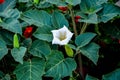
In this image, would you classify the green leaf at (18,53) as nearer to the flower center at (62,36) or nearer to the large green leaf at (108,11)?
the flower center at (62,36)

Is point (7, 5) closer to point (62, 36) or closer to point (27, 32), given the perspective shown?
point (27, 32)

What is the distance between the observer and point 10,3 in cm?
147

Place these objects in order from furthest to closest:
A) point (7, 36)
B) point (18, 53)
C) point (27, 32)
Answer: point (27, 32) → point (7, 36) → point (18, 53)

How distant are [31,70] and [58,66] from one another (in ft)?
0.39

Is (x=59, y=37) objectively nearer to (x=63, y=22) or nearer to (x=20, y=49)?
(x=63, y=22)

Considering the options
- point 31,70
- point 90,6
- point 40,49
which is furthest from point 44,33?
point 90,6

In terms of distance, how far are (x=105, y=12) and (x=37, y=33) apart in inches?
13.7

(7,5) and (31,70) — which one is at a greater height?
(7,5)

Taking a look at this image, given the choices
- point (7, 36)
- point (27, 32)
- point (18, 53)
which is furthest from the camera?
point (27, 32)

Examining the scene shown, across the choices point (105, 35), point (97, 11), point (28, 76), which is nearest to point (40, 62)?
point (28, 76)

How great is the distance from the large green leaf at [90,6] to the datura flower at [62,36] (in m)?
0.16

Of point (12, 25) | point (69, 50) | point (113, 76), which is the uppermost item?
point (12, 25)

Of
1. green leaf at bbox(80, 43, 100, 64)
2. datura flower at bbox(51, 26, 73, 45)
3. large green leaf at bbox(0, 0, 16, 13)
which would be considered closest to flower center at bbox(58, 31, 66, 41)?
datura flower at bbox(51, 26, 73, 45)

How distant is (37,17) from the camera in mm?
1311
